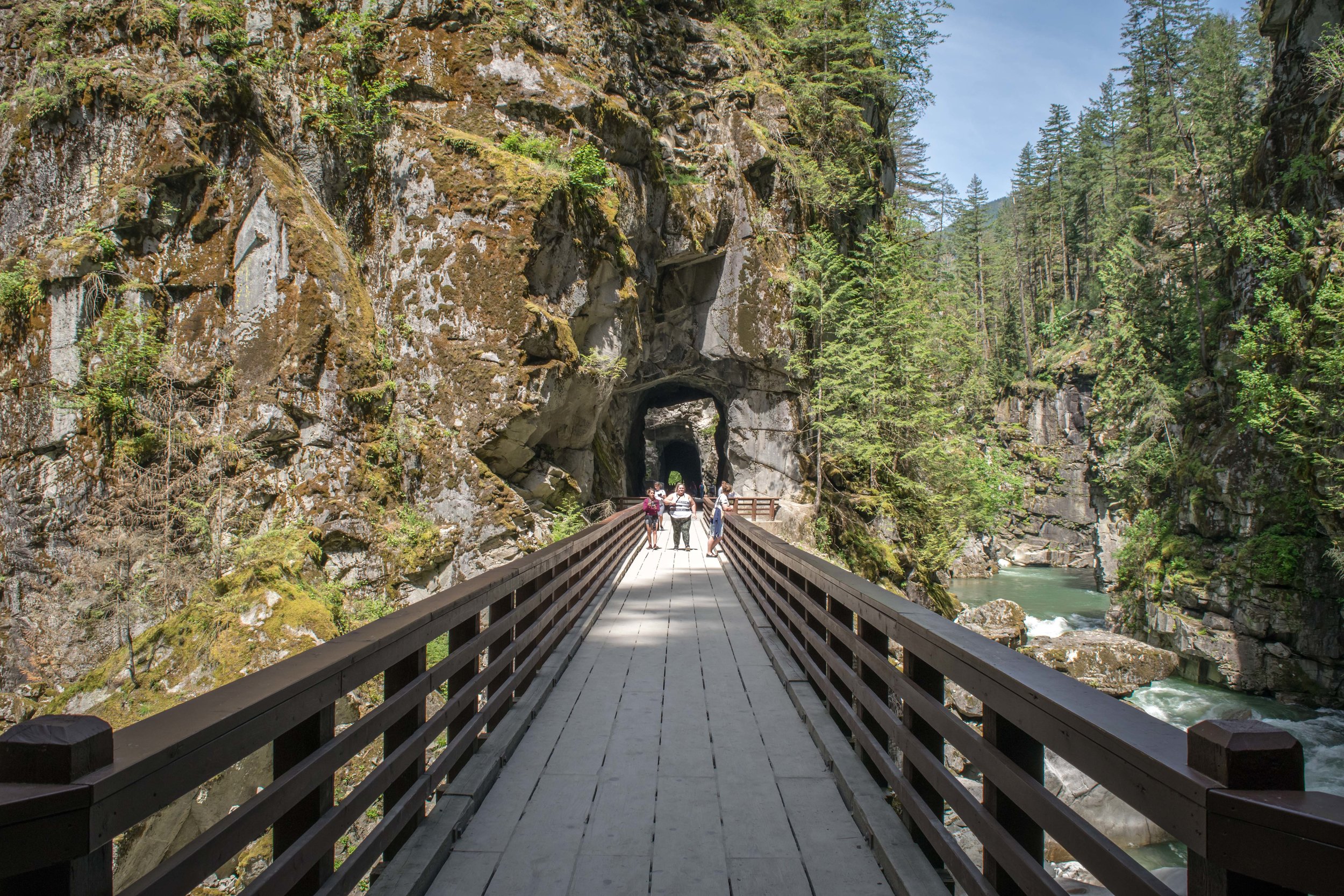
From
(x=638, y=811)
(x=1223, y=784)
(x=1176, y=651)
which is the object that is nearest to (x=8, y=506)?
(x=638, y=811)

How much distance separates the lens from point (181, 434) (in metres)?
12.0

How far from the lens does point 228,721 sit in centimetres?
157

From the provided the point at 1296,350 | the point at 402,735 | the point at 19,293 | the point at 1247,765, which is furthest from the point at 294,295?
the point at 1296,350

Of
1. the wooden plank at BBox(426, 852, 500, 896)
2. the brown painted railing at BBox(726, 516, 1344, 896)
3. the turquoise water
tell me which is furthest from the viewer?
the turquoise water

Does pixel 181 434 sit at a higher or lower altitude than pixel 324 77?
lower

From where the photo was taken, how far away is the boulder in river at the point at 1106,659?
15172 mm

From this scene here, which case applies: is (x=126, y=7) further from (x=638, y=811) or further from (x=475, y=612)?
(x=638, y=811)

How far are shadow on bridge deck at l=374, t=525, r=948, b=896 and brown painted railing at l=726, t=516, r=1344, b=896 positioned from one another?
343 mm

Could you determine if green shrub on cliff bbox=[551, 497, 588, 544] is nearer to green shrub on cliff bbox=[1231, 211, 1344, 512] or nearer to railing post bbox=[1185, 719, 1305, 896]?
railing post bbox=[1185, 719, 1305, 896]

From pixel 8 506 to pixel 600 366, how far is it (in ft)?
37.9

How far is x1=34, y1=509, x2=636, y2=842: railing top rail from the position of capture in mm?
1248

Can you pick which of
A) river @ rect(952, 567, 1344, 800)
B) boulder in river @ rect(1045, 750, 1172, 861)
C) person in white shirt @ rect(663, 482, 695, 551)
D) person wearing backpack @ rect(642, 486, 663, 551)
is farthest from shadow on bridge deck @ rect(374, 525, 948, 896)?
person wearing backpack @ rect(642, 486, 663, 551)

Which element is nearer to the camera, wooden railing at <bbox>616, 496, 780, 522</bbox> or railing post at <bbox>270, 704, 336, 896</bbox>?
railing post at <bbox>270, 704, 336, 896</bbox>

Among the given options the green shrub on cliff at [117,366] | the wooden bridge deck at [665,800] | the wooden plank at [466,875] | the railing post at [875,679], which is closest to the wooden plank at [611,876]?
the wooden bridge deck at [665,800]
